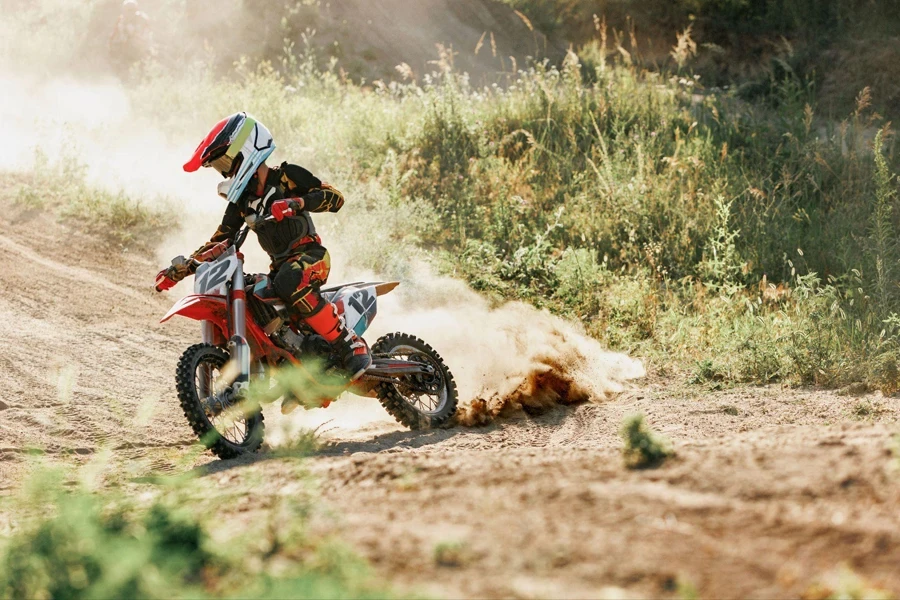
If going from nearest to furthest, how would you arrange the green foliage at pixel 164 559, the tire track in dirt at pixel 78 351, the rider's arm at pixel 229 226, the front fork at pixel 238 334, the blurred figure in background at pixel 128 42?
the green foliage at pixel 164 559 → the front fork at pixel 238 334 → the rider's arm at pixel 229 226 → the tire track in dirt at pixel 78 351 → the blurred figure in background at pixel 128 42

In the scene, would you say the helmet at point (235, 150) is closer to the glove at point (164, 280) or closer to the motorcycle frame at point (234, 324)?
the motorcycle frame at point (234, 324)

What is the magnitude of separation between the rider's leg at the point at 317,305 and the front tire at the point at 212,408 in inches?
24.5

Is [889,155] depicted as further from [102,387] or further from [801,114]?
[102,387]

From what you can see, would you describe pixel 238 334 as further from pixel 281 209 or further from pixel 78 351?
pixel 78 351

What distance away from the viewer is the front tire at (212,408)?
18.8 ft

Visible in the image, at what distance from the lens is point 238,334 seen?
19.6 ft

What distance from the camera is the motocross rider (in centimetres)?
632

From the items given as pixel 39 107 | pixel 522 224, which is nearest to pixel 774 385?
pixel 522 224

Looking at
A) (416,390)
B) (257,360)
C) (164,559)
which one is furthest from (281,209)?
(164,559)

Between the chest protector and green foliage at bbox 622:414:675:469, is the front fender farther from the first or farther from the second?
green foliage at bbox 622:414:675:469

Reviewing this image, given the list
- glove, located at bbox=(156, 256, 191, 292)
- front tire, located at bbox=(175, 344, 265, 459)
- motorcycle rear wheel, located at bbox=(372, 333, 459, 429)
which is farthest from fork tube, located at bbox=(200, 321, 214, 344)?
motorcycle rear wheel, located at bbox=(372, 333, 459, 429)

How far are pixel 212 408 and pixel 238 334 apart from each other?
0.46 m

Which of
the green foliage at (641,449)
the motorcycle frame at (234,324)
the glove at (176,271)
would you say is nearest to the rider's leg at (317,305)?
the motorcycle frame at (234,324)

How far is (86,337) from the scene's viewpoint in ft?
29.1
